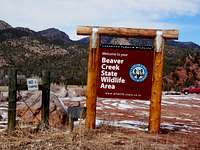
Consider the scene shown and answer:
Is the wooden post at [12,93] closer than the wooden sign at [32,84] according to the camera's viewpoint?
Yes

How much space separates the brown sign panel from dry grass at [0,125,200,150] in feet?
3.30

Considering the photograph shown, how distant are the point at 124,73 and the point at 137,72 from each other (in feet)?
1.06

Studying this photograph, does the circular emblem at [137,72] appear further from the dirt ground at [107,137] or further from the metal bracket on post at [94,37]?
the dirt ground at [107,137]

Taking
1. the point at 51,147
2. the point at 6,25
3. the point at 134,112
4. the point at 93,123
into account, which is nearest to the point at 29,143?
the point at 51,147

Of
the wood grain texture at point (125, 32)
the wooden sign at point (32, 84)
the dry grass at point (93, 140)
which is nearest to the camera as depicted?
the dry grass at point (93, 140)

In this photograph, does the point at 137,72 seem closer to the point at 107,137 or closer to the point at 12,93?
the point at 107,137

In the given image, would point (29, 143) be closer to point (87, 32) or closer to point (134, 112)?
point (87, 32)

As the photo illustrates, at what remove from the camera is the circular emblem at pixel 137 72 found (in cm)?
1436

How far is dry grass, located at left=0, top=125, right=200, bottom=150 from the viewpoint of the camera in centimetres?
1111

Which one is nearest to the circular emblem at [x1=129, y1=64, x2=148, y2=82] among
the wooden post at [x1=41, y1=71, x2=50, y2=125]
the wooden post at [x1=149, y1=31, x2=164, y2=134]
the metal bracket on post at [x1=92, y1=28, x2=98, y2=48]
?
the wooden post at [x1=149, y1=31, x2=164, y2=134]

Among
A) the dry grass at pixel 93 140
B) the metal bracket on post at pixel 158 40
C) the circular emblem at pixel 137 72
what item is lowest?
the dry grass at pixel 93 140

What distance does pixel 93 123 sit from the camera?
1406 centimetres

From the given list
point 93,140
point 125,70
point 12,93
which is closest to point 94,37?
point 125,70

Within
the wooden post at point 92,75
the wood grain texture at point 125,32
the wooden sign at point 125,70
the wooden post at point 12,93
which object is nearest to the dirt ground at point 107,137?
the wooden post at point 12,93
